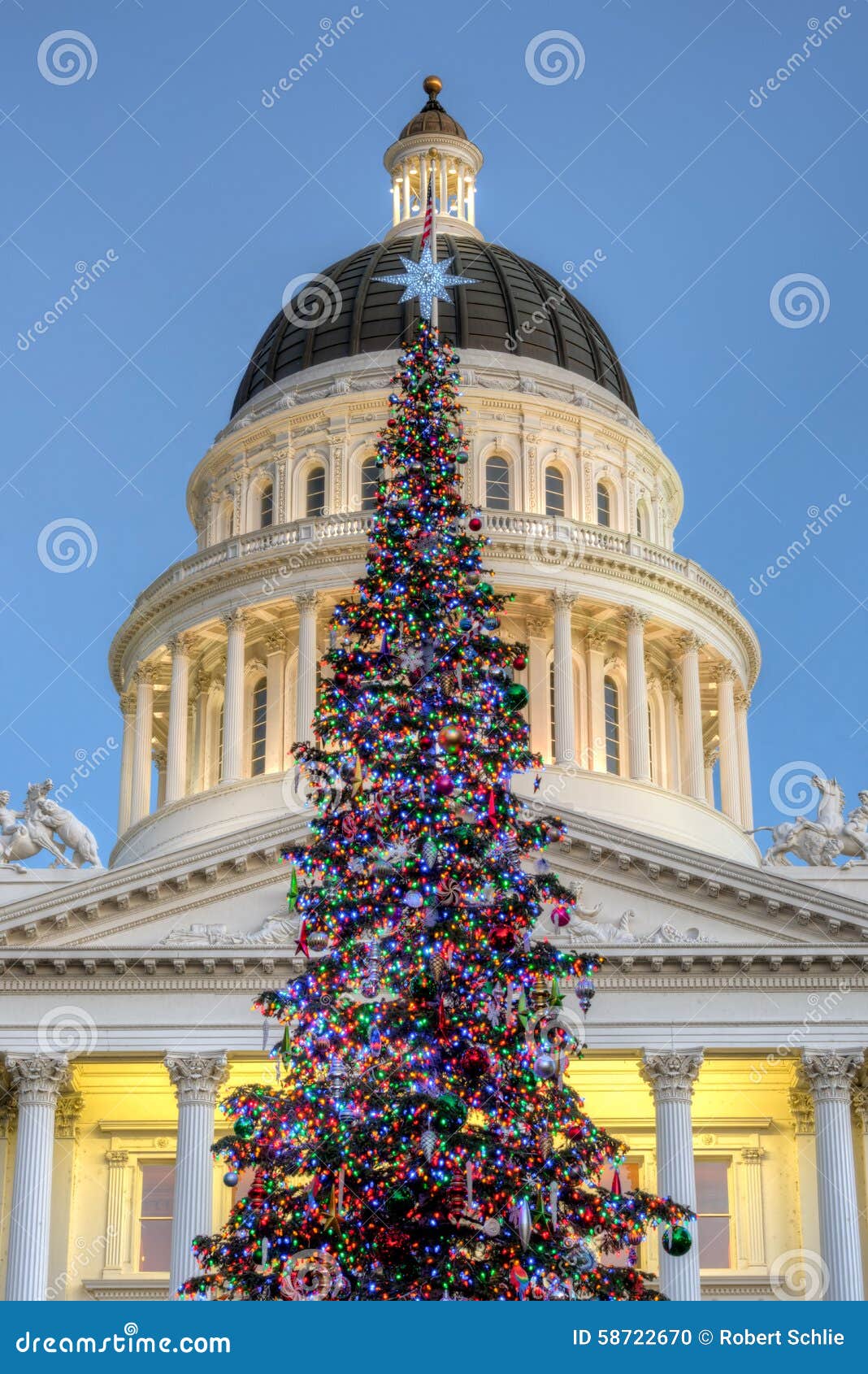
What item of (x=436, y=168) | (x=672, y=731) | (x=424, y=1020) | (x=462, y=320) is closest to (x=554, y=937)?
(x=424, y=1020)

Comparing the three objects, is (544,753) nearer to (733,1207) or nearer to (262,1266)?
(733,1207)

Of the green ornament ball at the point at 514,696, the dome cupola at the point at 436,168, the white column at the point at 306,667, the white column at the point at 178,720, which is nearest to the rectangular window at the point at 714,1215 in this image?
the white column at the point at 306,667

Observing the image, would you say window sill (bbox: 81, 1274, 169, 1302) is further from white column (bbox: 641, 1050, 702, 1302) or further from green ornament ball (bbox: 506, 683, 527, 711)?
green ornament ball (bbox: 506, 683, 527, 711)

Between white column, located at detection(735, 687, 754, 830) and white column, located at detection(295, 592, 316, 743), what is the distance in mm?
12194

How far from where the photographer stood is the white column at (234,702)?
5394cm

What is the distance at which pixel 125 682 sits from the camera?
199 feet

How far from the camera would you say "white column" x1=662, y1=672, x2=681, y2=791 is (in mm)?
57844

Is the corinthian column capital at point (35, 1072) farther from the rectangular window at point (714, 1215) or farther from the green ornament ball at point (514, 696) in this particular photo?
the green ornament ball at point (514, 696)

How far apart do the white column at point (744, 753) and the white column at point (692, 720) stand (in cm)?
185

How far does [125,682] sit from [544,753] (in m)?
13.0

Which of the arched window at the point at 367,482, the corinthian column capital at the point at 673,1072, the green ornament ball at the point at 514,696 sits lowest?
the corinthian column capital at the point at 673,1072

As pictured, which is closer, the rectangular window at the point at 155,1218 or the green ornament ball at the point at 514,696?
the green ornament ball at the point at 514,696
